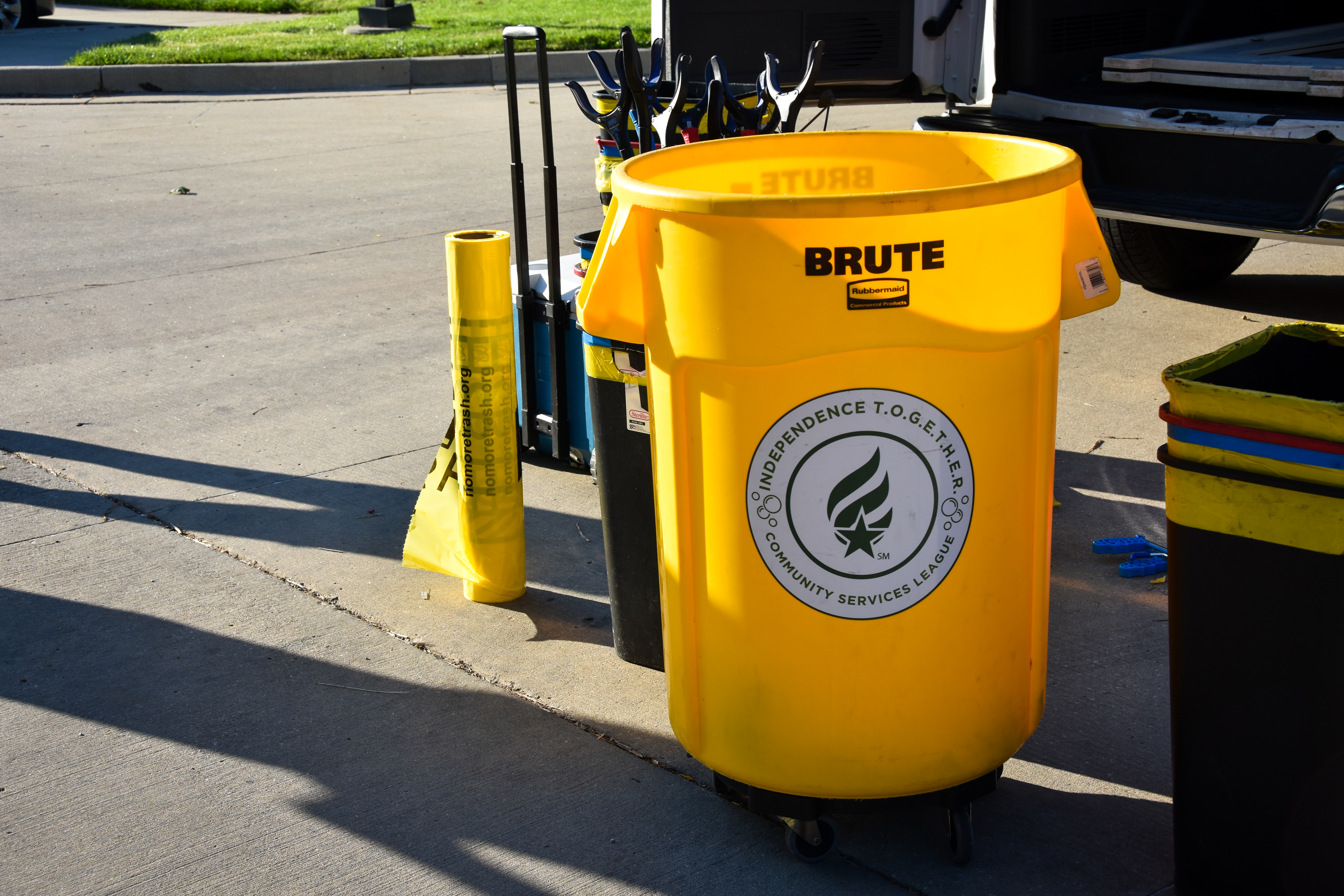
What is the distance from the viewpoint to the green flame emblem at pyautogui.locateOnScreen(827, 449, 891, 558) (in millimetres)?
2111

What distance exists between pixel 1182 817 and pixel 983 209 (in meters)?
1.07

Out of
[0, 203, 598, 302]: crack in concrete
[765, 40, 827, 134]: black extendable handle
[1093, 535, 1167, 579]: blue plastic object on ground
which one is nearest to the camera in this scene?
[765, 40, 827, 134]: black extendable handle

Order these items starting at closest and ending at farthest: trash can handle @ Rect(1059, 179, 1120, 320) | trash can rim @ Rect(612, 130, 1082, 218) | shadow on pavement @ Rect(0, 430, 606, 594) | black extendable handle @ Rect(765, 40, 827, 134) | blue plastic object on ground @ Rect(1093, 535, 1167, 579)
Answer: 1. trash can rim @ Rect(612, 130, 1082, 218)
2. trash can handle @ Rect(1059, 179, 1120, 320)
3. black extendable handle @ Rect(765, 40, 827, 134)
4. blue plastic object on ground @ Rect(1093, 535, 1167, 579)
5. shadow on pavement @ Rect(0, 430, 606, 594)

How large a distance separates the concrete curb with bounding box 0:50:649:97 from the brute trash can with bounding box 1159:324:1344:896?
11.6m

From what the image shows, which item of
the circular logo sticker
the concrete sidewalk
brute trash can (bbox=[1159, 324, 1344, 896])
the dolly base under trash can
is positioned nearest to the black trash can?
the concrete sidewalk

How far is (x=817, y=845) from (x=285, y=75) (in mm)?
12988

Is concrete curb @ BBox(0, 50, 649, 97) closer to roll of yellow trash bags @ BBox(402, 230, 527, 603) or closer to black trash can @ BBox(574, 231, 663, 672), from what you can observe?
roll of yellow trash bags @ BBox(402, 230, 527, 603)

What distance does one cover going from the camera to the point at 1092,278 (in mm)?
2279

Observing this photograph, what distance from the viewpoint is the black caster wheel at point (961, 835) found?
7.70ft

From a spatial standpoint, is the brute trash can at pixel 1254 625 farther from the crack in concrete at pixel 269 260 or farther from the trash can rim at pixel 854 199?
the crack in concrete at pixel 269 260

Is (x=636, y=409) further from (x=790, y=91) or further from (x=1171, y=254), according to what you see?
(x=1171, y=254)

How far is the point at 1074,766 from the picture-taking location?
2654 mm

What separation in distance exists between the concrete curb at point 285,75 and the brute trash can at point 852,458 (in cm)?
1128

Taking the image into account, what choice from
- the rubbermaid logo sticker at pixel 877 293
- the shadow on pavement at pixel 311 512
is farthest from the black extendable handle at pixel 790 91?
the shadow on pavement at pixel 311 512
